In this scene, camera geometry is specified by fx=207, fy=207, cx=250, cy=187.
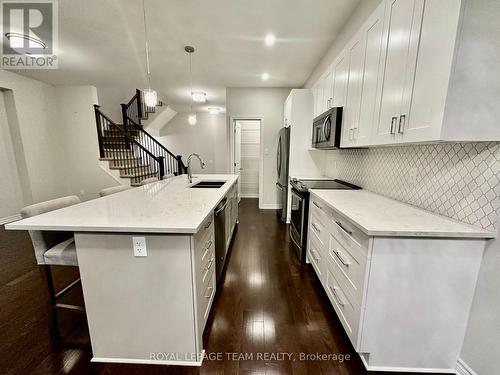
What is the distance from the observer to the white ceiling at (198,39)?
2.31m

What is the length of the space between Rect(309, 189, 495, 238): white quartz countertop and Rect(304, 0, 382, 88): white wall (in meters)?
1.85

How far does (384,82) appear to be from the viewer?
153 cm

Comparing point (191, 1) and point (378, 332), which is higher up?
point (191, 1)

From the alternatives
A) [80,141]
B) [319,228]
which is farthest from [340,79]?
[80,141]

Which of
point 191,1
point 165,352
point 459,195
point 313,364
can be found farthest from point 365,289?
point 191,1

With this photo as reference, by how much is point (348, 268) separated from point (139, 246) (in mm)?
1369

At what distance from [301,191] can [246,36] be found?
2.26m

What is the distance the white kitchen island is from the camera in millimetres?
1213

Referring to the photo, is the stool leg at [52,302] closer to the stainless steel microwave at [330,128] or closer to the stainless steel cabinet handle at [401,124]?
the stainless steel cabinet handle at [401,124]

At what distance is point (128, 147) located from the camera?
18.1 feet

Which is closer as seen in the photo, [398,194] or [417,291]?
[417,291]

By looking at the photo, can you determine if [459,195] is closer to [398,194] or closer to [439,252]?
[439,252]

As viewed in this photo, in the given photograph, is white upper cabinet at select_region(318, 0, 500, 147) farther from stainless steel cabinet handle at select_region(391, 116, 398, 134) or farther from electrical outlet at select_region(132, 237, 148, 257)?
electrical outlet at select_region(132, 237, 148, 257)

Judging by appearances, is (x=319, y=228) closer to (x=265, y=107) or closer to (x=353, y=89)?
(x=353, y=89)
